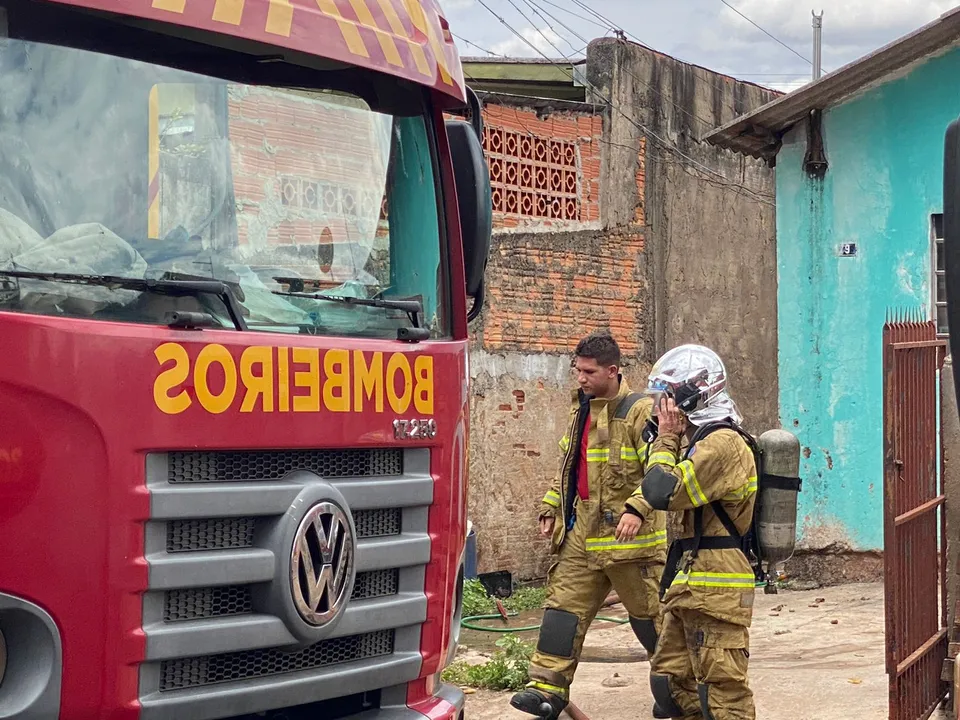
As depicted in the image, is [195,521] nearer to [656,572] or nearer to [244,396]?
[244,396]

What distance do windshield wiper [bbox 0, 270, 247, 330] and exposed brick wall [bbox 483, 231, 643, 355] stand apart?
6691 mm

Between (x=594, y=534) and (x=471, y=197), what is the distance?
235 centimetres

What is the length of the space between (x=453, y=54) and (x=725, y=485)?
2.00 m

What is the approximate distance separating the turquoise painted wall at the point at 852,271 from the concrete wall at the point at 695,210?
71.4 inches

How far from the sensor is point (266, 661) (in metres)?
3.42

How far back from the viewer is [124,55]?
3324 mm

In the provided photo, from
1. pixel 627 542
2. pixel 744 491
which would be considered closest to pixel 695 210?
pixel 627 542

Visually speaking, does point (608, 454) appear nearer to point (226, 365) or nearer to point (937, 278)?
point (226, 365)

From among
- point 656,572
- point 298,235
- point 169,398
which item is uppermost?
point 298,235

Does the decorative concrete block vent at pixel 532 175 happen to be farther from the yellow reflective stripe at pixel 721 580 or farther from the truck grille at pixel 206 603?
the truck grille at pixel 206 603

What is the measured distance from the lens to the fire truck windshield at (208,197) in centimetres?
309

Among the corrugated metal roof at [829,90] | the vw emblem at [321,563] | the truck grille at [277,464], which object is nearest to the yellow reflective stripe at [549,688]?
the truck grille at [277,464]

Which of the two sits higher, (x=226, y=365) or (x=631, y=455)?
(x=226, y=365)

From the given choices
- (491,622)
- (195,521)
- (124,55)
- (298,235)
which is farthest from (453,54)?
(491,622)
